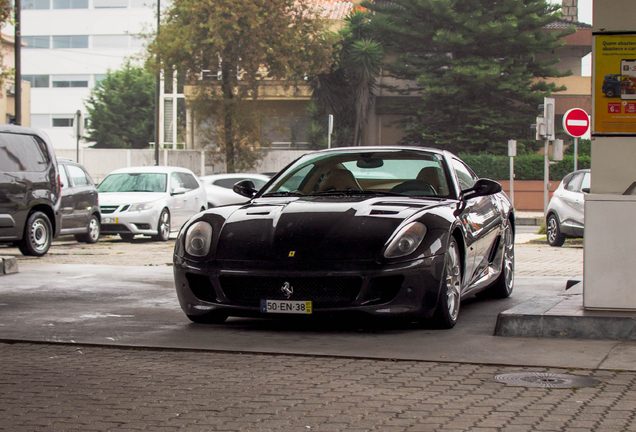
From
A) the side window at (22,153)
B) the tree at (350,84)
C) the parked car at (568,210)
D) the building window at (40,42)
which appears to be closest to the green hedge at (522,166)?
the tree at (350,84)

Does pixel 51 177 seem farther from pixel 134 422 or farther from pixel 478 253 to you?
pixel 134 422

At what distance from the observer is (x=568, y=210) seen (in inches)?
711

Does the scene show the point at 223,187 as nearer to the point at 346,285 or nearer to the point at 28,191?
the point at 28,191

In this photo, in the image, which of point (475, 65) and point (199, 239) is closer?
point (199, 239)

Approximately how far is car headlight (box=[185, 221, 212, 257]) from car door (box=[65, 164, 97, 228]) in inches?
457

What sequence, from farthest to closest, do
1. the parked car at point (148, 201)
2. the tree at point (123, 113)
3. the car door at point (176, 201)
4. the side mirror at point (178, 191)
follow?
the tree at point (123, 113)
the side mirror at point (178, 191)
the car door at point (176, 201)
the parked car at point (148, 201)

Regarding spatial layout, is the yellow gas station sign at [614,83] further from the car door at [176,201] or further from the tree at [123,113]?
the tree at [123,113]

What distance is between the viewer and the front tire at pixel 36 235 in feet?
48.1

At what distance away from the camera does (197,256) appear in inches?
273

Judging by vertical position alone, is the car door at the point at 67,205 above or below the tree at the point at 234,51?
below

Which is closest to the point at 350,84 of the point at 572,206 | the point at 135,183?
the point at 135,183

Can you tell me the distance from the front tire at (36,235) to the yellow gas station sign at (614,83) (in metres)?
10.2

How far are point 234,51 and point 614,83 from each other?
117 ft

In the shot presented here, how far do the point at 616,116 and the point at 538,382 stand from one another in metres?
2.66
